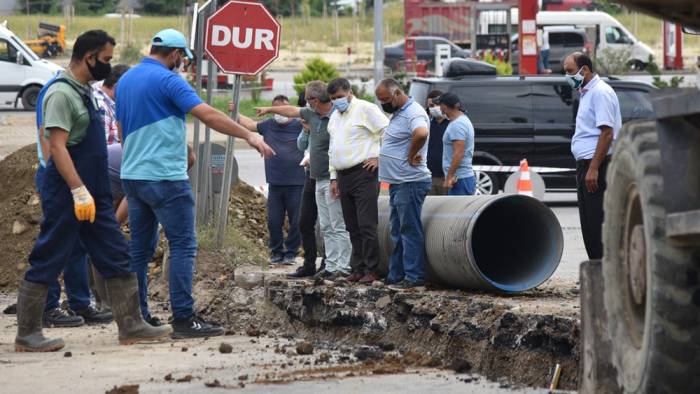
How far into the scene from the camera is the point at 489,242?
11344mm

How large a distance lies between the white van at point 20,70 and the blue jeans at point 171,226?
80.0ft

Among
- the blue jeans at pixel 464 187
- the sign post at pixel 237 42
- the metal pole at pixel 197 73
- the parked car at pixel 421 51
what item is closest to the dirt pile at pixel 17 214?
the metal pole at pixel 197 73

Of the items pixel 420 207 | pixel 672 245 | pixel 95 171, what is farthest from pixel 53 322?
pixel 672 245

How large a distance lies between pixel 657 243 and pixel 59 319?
6.24 m

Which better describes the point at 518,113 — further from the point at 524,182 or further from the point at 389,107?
the point at 389,107

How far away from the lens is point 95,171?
9.05 meters

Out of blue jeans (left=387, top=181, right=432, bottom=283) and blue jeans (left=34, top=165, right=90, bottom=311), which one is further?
blue jeans (left=34, top=165, right=90, bottom=311)

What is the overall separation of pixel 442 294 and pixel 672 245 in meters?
4.84

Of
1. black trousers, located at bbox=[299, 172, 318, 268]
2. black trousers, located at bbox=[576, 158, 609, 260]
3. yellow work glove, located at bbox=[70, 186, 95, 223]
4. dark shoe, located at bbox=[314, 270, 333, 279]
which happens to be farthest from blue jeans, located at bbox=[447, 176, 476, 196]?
yellow work glove, located at bbox=[70, 186, 95, 223]

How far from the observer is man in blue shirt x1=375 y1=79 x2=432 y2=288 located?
10.7 m

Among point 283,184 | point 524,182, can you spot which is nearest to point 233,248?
point 283,184

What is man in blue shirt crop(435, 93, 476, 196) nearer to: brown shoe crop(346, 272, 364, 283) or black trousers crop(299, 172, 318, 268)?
black trousers crop(299, 172, 318, 268)

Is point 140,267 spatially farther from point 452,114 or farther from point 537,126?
point 537,126

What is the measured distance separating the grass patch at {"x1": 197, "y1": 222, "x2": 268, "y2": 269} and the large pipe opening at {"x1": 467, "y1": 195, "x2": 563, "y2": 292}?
7.94 ft
